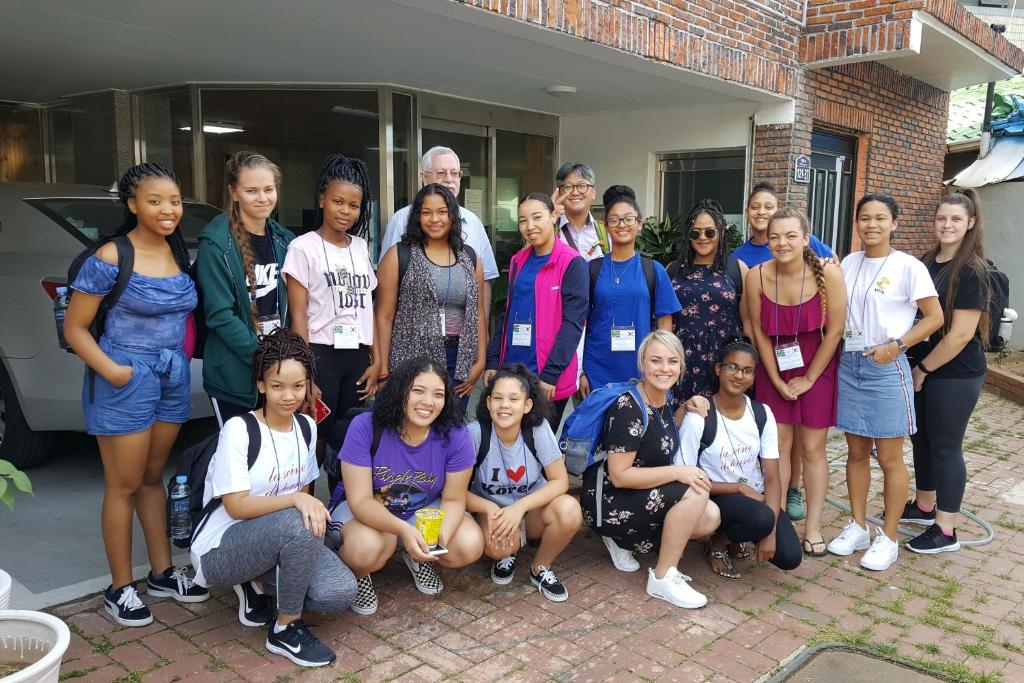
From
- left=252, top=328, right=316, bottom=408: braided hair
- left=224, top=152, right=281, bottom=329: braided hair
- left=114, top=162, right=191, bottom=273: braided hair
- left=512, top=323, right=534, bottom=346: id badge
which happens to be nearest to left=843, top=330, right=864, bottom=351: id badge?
left=512, top=323, right=534, bottom=346: id badge

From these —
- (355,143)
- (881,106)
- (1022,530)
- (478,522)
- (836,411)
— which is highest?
(881,106)

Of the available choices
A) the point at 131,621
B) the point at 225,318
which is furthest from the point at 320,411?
the point at 131,621

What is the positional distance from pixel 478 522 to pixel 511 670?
748 millimetres

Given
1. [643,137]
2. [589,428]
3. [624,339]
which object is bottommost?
[589,428]

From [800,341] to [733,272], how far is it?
538 mm

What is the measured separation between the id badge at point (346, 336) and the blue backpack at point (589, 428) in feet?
3.47

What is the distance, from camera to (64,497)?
4473 mm

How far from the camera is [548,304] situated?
13.1 feet

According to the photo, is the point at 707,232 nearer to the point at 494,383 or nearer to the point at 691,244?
the point at 691,244

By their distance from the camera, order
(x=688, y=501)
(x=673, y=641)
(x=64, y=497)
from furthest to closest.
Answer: (x=64, y=497)
(x=688, y=501)
(x=673, y=641)

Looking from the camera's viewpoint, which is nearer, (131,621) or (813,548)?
(131,621)

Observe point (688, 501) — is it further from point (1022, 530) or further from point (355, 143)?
point (355, 143)

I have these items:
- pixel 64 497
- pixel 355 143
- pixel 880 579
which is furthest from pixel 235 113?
pixel 880 579

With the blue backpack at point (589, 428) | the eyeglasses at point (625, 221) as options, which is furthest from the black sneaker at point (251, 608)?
the eyeglasses at point (625, 221)
